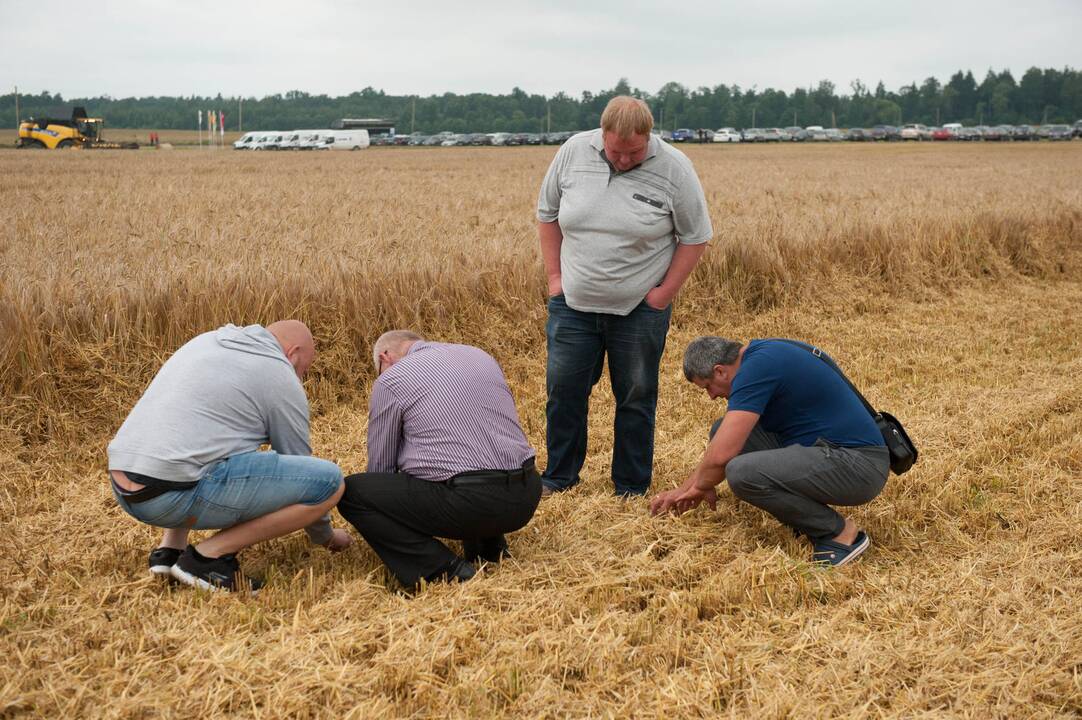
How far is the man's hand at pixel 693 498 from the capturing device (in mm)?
4859

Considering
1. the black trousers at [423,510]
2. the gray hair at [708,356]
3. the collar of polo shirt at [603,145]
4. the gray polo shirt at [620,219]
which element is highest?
the collar of polo shirt at [603,145]

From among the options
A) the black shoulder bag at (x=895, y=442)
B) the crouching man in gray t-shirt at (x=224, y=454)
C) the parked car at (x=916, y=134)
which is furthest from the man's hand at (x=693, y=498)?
the parked car at (x=916, y=134)

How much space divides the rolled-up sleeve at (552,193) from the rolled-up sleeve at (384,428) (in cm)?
171

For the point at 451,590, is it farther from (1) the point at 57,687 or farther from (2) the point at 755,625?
(1) the point at 57,687

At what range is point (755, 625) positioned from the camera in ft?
12.9

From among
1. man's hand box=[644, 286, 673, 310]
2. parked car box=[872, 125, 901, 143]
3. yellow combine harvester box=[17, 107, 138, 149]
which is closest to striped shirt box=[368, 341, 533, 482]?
man's hand box=[644, 286, 673, 310]

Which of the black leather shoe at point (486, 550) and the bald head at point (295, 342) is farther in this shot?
the black leather shoe at point (486, 550)

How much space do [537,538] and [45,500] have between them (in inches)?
112

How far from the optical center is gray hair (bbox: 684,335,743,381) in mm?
4652

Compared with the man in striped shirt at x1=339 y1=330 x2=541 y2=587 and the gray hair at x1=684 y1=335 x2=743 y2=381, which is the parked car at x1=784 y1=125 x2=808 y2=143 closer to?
the gray hair at x1=684 y1=335 x2=743 y2=381

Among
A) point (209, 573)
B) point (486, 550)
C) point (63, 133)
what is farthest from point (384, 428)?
point (63, 133)

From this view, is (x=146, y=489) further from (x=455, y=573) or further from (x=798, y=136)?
(x=798, y=136)

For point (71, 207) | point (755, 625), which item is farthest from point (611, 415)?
point (71, 207)

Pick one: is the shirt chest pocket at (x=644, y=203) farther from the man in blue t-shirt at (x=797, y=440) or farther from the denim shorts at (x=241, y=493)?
the denim shorts at (x=241, y=493)
